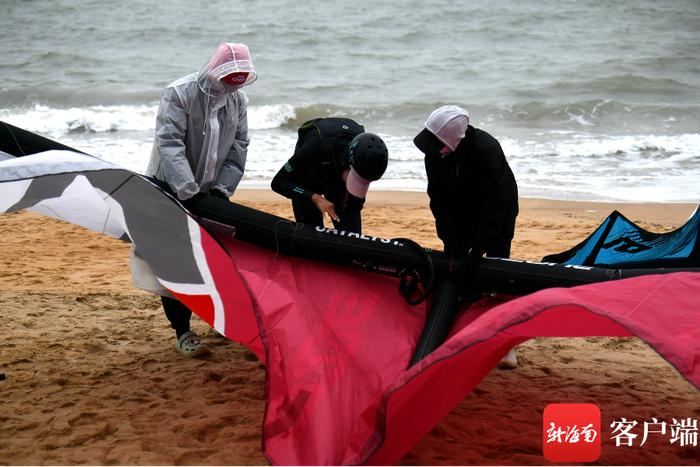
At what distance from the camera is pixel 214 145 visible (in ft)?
13.0

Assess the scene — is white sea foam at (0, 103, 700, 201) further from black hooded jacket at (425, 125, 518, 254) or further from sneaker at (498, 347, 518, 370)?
black hooded jacket at (425, 125, 518, 254)

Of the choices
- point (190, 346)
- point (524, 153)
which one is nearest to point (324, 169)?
point (190, 346)

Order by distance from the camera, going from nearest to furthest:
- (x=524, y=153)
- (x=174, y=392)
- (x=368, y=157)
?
(x=368, y=157), (x=174, y=392), (x=524, y=153)

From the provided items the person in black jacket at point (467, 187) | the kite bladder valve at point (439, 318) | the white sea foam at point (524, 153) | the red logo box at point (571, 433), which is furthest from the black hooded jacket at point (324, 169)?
the white sea foam at point (524, 153)

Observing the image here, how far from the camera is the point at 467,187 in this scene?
393cm

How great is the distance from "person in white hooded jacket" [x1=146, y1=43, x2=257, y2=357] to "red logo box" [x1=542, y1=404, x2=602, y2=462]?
1887mm

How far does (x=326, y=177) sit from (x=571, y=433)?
1.70 m

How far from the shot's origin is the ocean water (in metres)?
12.0

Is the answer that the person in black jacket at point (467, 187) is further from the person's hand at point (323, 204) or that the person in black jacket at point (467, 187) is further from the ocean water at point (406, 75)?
the ocean water at point (406, 75)

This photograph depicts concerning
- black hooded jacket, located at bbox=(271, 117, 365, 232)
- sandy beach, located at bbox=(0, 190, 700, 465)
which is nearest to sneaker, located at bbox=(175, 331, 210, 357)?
sandy beach, located at bbox=(0, 190, 700, 465)

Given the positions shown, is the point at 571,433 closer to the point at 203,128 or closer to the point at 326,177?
the point at 326,177

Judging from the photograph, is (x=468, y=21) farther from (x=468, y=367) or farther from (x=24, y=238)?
(x=468, y=367)

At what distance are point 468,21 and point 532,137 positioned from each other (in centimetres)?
1064

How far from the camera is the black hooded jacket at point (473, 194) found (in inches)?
150
